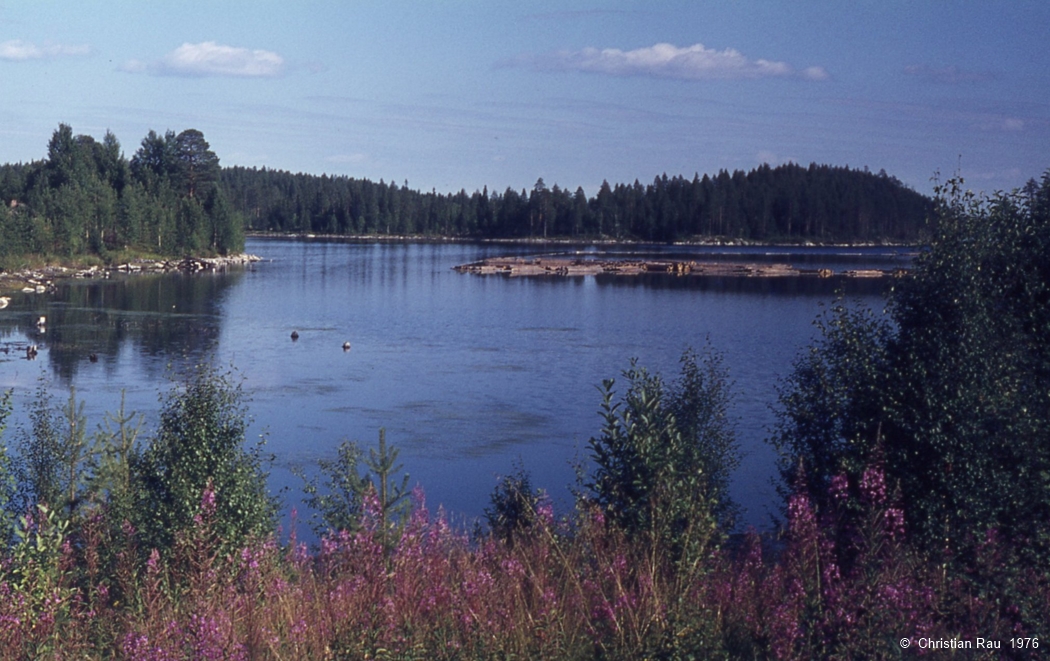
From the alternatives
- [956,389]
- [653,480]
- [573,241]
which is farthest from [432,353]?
[573,241]

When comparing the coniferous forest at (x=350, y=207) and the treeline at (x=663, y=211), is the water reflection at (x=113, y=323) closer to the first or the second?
the coniferous forest at (x=350, y=207)

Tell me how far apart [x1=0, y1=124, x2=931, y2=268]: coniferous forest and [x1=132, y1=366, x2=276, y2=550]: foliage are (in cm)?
5657

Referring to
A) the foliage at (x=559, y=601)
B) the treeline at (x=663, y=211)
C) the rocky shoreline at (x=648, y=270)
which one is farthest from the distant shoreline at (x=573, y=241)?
the foliage at (x=559, y=601)

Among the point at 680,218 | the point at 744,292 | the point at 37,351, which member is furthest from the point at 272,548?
the point at 680,218

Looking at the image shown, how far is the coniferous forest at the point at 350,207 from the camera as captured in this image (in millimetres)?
75750

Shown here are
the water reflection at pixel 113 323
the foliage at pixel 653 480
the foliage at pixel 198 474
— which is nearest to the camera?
Answer: the foliage at pixel 653 480

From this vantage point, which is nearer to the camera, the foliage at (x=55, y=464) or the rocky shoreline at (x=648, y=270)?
the foliage at (x=55, y=464)

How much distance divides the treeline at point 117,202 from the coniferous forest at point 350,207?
0.41 ft

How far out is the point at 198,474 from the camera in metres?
10.5

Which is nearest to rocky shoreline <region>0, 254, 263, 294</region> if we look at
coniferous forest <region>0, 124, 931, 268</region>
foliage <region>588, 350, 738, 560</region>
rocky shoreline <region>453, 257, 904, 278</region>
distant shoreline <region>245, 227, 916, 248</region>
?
coniferous forest <region>0, 124, 931, 268</region>

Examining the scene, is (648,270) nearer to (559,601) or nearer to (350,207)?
(559,601)

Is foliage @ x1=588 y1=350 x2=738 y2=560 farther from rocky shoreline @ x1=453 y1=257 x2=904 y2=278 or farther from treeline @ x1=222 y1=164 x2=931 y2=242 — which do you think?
treeline @ x1=222 y1=164 x2=931 y2=242

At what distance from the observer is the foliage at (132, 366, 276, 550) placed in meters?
→ 10.1

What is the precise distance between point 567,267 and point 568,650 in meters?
74.1
